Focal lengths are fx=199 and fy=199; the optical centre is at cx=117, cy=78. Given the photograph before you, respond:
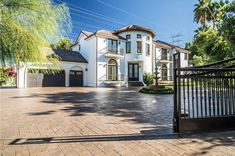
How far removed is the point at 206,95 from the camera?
5.30 m

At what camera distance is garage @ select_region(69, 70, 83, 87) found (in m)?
26.7

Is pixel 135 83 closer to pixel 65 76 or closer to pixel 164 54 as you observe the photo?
pixel 164 54

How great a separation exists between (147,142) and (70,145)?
1.61 m

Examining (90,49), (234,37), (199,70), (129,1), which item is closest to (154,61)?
(90,49)

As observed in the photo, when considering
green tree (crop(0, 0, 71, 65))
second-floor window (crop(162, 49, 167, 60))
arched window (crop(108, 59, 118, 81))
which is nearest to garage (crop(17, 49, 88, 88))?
arched window (crop(108, 59, 118, 81))

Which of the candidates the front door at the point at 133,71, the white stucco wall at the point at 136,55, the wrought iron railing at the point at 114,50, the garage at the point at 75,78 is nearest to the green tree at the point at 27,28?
the garage at the point at 75,78

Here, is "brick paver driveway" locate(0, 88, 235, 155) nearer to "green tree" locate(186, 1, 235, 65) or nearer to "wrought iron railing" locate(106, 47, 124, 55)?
"green tree" locate(186, 1, 235, 65)

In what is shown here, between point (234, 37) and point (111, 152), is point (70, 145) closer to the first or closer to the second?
point (111, 152)

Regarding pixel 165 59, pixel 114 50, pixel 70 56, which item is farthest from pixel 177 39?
pixel 70 56

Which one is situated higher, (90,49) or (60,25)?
(90,49)

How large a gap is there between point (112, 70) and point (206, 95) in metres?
23.4

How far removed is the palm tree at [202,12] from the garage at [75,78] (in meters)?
19.2

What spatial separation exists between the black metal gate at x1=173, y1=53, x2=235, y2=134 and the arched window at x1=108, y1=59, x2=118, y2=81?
75.0 ft

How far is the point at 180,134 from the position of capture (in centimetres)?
465
